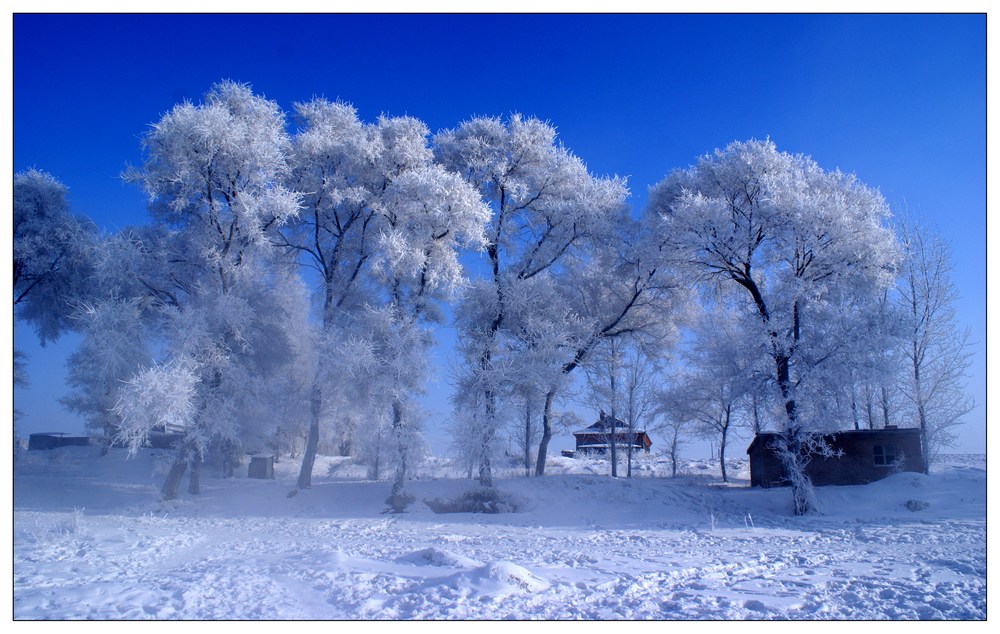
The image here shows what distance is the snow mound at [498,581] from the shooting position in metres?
7.32

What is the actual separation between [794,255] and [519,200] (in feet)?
32.6

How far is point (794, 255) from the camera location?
1953 cm

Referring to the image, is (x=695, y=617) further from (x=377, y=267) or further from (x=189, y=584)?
(x=377, y=267)

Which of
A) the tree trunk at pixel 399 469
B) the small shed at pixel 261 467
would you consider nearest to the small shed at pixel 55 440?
the small shed at pixel 261 467

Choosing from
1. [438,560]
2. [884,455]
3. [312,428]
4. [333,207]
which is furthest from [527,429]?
[438,560]

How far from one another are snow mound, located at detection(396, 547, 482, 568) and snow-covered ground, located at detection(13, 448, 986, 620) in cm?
3

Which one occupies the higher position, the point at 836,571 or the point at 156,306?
the point at 156,306

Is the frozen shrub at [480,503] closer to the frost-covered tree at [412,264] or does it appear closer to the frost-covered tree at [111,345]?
the frost-covered tree at [412,264]

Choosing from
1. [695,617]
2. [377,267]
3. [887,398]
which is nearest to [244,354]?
[377,267]

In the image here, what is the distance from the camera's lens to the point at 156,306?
1906cm

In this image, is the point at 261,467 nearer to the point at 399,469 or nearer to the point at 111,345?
the point at 399,469

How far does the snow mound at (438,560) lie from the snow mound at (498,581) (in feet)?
1.64

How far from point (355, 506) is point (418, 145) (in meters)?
12.5

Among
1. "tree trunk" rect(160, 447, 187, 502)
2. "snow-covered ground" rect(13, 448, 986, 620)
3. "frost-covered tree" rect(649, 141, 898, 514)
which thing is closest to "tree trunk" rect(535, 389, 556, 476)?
"snow-covered ground" rect(13, 448, 986, 620)
